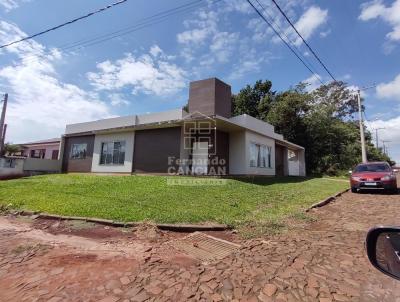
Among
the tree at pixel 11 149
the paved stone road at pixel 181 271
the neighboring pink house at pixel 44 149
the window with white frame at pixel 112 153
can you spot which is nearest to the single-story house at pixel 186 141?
the window with white frame at pixel 112 153

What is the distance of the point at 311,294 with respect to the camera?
3.48 m

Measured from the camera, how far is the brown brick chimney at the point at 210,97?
1783cm

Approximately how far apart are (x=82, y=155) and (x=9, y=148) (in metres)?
18.6

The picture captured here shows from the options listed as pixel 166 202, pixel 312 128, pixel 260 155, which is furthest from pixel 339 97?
pixel 166 202

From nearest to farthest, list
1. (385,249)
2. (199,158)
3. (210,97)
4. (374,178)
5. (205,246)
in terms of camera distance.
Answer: (385,249)
(205,246)
(374,178)
(199,158)
(210,97)

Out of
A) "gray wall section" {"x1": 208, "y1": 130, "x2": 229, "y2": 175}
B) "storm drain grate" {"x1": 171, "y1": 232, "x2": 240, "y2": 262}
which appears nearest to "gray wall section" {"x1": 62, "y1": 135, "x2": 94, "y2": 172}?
"gray wall section" {"x1": 208, "y1": 130, "x2": 229, "y2": 175}

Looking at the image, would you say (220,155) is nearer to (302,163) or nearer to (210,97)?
(210,97)

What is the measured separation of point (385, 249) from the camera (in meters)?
1.49

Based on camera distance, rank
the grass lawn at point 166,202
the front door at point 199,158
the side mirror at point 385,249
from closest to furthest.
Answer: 1. the side mirror at point 385,249
2. the grass lawn at point 166,202
3. the front door at point 199,158

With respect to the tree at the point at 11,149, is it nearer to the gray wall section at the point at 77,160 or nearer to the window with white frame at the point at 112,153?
the gray wall section at the point at 77,160

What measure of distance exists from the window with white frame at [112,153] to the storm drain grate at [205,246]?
44.5 feet

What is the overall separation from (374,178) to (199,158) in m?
9.07

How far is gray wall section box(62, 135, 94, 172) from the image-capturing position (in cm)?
2062

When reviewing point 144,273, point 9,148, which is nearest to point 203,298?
point 144,273
